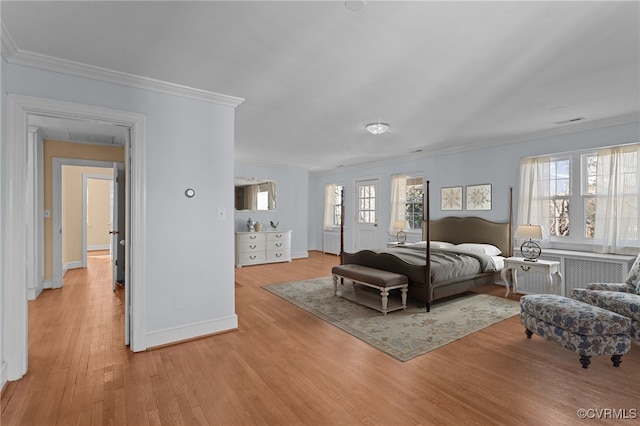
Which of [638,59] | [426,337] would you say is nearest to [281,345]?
[426,337]

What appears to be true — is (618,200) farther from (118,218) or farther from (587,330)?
(118,218)

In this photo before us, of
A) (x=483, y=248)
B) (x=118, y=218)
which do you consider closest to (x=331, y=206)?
(x=483, y=248)

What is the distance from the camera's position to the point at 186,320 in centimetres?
305

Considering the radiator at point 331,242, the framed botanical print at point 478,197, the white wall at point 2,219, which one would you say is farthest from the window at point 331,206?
the white wall at point 2,219

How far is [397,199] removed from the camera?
7.03m

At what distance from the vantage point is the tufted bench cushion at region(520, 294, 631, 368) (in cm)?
250

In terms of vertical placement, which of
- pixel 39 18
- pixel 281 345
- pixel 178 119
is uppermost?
pixel 39 18

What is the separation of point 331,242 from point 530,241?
5.17 meters

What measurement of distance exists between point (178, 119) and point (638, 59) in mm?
3942

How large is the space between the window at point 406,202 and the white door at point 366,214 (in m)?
0.71

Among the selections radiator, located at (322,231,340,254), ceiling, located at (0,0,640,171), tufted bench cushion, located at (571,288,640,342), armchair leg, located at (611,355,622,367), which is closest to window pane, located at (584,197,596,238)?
ceiling, located at (0,0,640,171)

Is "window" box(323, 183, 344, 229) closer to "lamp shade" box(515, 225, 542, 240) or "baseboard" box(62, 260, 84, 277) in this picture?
"lamp shade" box(515, 225, 542, 240)

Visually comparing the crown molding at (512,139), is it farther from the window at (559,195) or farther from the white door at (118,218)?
the white door at (118,218)

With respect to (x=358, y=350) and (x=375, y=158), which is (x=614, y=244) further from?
(x=375, y=158)
